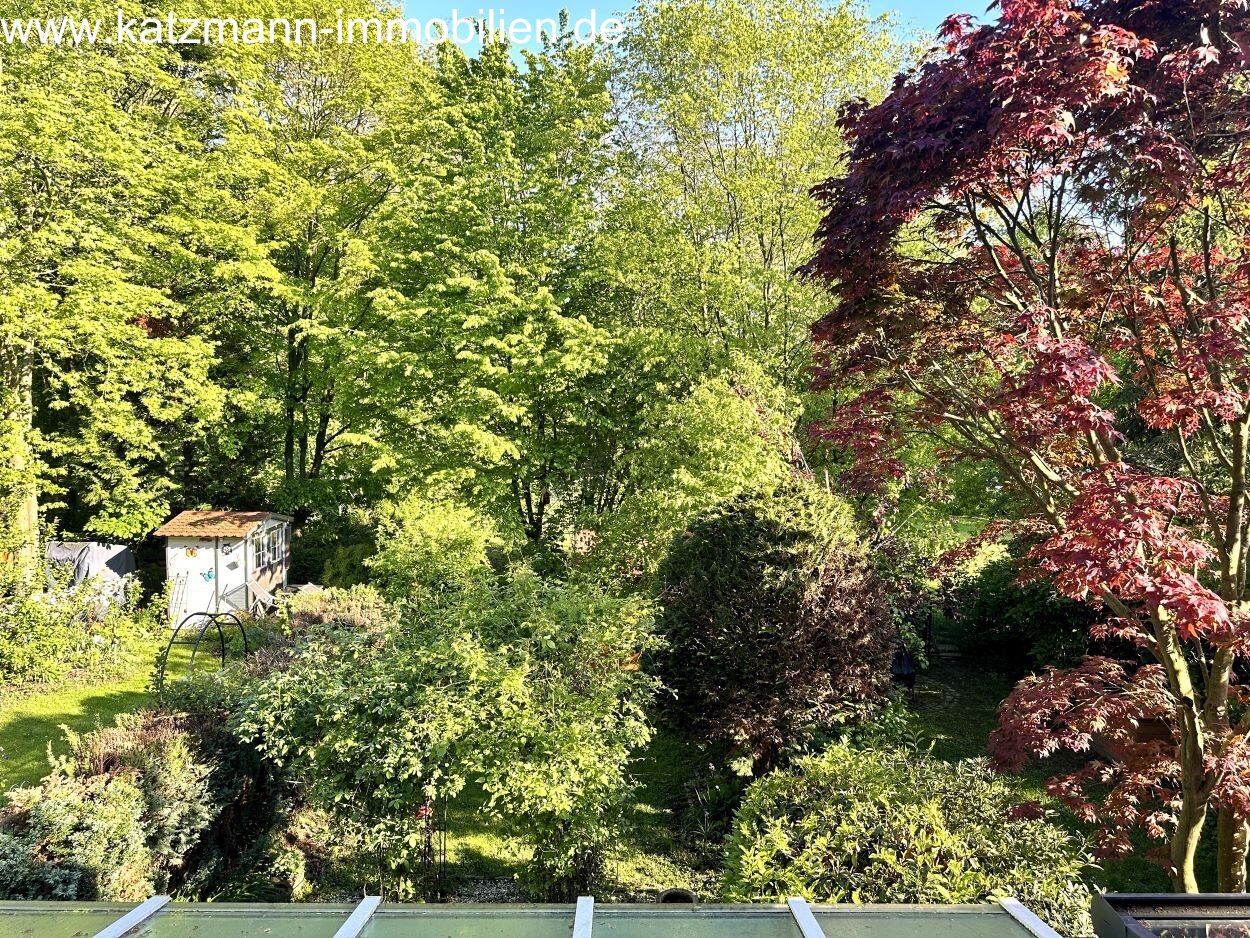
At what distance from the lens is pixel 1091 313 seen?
5.02m

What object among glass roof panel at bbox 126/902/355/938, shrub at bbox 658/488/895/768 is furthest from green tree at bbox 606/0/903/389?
glass roof panel at bbox 126/902/355/938

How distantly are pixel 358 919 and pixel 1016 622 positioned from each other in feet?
32.5

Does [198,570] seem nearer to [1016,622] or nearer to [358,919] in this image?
[358,919]

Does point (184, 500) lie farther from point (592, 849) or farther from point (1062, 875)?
point (1062, 875)

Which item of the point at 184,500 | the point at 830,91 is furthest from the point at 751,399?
the point at 184,500

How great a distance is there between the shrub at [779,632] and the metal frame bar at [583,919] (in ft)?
12.6

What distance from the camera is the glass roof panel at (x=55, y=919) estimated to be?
2582 mm

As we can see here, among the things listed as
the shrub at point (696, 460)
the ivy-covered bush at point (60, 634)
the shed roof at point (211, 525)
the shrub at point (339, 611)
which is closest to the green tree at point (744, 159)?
the shrub at point (696, 460)

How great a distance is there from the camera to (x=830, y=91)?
38.3 ft

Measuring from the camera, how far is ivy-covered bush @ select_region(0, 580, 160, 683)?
10250 millimetres

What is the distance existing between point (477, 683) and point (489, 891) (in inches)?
75.3

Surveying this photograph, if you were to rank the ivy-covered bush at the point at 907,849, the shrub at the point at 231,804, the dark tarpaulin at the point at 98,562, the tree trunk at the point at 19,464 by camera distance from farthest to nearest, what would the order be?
the dark tarpaulin at the point at 98,562 → the tree trunk at the point at 19,464 → the shrub at the point at 231,804 → the ivy-covered bush at the point at 907,849

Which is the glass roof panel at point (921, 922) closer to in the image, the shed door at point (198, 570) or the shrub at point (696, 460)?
the shrub at point (696, 460)

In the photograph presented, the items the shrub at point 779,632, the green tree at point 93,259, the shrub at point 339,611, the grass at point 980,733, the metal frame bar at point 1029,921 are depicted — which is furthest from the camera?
the green tree at point 93,259
